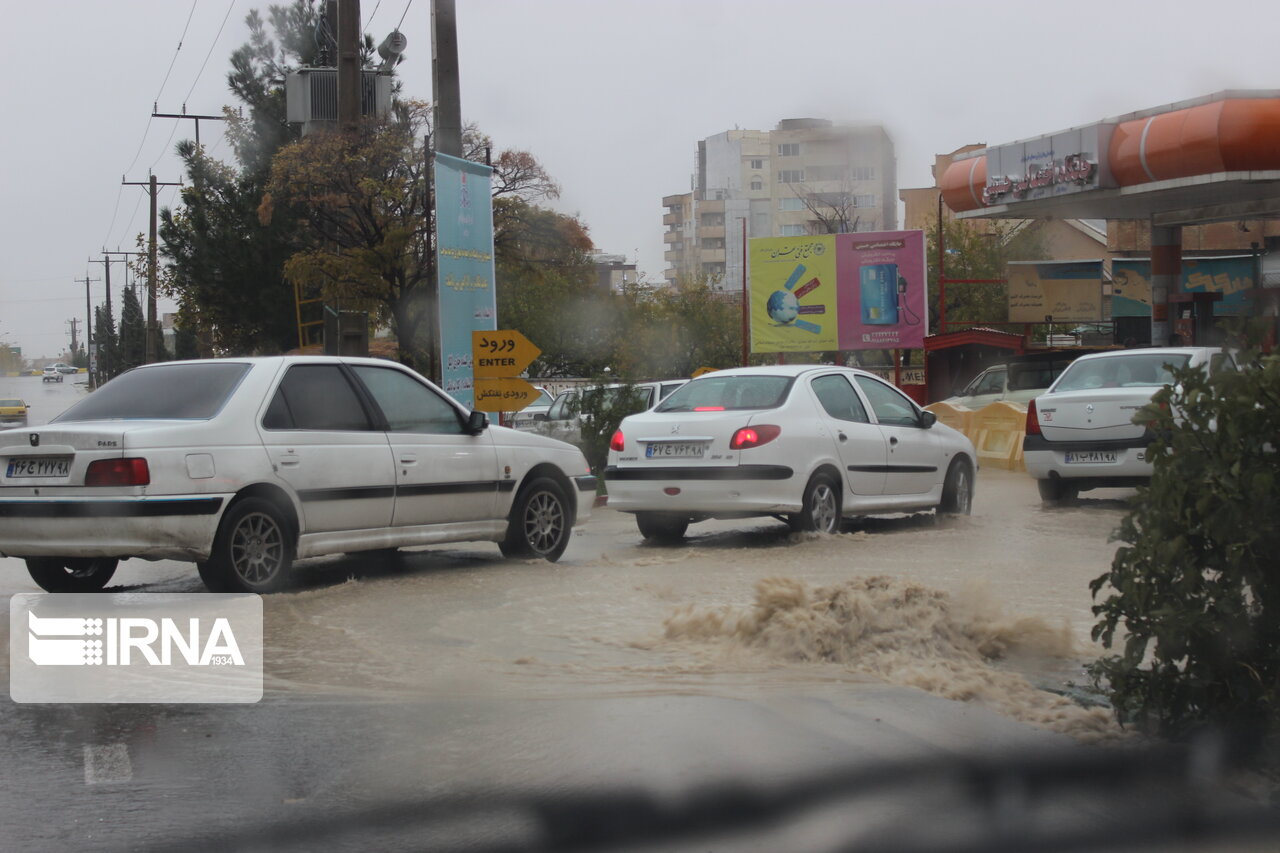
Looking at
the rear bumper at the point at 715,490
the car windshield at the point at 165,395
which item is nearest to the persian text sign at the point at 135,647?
the car windshield at the point at 165,395

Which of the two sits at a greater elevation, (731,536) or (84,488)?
(84,488)

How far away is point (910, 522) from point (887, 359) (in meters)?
28.0

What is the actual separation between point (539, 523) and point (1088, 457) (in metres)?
6.17

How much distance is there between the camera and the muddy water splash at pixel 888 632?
5.89 metres

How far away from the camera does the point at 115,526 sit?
23.5 ft

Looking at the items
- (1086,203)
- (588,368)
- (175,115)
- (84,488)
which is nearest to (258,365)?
(84,488)

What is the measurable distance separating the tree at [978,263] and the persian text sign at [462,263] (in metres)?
33.4

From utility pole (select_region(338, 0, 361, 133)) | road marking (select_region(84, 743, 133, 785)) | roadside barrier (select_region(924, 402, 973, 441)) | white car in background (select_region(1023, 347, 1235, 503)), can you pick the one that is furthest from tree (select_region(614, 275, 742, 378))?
road marking (select_region(84, 743, 133, 785))

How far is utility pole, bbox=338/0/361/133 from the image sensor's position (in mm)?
18172

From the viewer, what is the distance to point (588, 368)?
184 ft

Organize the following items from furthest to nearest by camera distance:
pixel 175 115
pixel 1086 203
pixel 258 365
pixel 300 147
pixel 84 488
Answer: pixel 175 115, pixel 1086 203, pixel 300 147, pixel 258 365, pixel 84 488

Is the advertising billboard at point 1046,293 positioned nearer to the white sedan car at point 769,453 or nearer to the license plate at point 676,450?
the white sedan car at point 769,453

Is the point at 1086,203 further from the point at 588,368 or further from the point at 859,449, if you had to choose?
the point at 588,368

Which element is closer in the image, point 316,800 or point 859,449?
point 316,800
